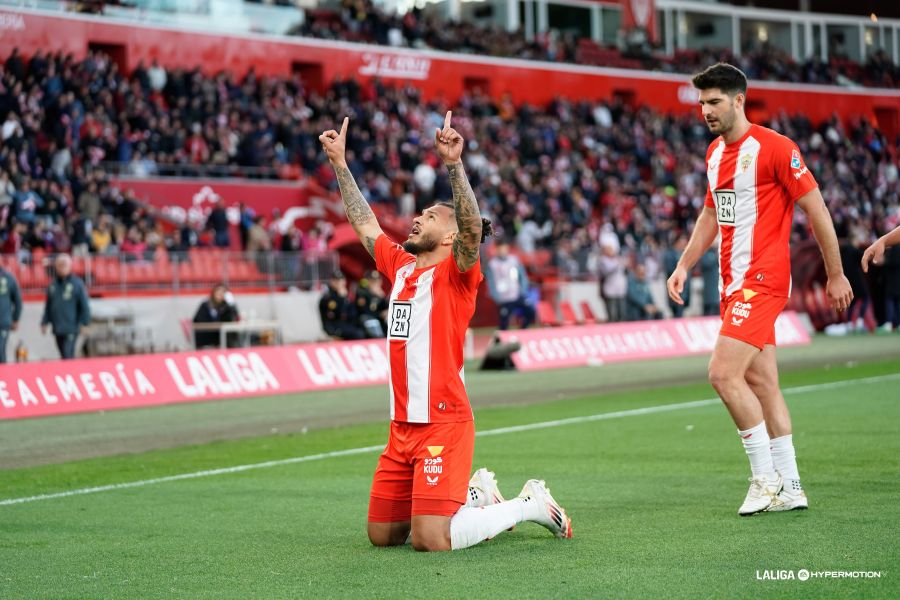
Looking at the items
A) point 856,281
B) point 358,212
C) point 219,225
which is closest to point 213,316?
point 219,225

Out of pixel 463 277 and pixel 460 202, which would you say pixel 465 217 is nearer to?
pixel 460 202

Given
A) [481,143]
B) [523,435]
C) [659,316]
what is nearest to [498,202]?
[481,143]

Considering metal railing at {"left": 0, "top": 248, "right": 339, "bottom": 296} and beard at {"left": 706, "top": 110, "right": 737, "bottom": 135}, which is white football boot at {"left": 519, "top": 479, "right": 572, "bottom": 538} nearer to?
beard at {"left": 706, "top": 110, "right": 737, "bottom": 135}

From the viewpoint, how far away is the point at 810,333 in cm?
3045

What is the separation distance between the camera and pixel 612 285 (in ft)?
96.2

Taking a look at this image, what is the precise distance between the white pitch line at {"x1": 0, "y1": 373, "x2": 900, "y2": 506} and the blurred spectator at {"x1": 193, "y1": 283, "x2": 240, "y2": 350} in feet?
35.3

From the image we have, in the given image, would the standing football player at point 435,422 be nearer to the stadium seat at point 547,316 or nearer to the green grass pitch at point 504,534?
the green grass pitch at point 504,534

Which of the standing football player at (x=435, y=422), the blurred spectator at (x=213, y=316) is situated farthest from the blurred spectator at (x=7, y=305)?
the standing football player at (x=435, y=422)

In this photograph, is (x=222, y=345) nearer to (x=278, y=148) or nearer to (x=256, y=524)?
(x=278, y=148)

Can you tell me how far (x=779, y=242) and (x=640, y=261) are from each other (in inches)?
1075

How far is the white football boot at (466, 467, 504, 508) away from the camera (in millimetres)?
7227

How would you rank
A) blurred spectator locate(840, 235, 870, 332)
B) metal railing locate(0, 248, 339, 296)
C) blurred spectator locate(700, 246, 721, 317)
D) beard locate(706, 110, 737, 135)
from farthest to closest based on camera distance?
blurred spectator locate(840, 235, 870, 332) < blurred spectator locate(700, 246, 721, 317) < metal railing locate(0, 248, 339, 296) < beard locate(706, 110, 737, 135)

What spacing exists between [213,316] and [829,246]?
17.5 m

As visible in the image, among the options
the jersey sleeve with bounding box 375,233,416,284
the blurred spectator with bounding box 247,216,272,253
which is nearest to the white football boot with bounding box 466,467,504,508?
the jersey sleeve with bounding box 375,233,416,284
